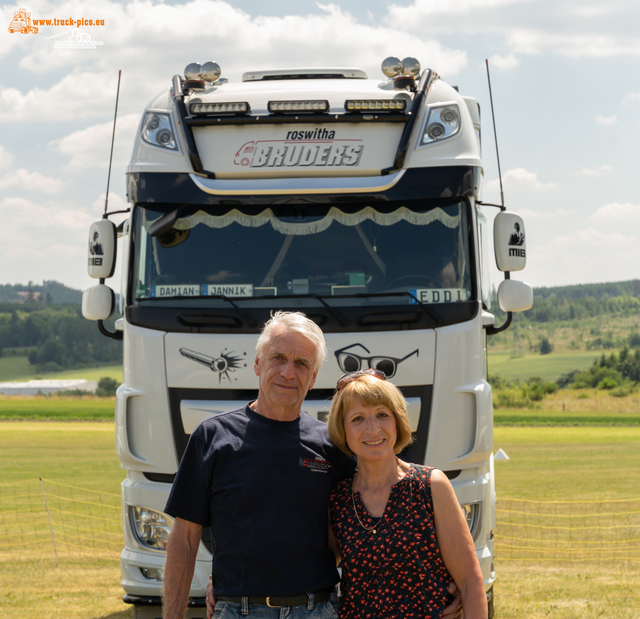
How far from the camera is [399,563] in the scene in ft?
10.4

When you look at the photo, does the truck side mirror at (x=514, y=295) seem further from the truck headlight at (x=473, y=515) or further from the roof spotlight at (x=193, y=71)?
the roof spotlight at (x=193, y=71)

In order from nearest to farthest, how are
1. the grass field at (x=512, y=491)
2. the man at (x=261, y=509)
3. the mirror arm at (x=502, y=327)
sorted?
the man at (x=261, y=509) < the mirror arm at (x=502, y=327) < the grass field at (x=512, y=491)

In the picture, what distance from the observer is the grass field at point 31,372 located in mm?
147125

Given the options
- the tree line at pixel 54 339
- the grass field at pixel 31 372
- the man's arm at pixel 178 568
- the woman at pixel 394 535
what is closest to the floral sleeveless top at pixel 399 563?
the woman at pixel 394 535

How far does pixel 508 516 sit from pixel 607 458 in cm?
2165

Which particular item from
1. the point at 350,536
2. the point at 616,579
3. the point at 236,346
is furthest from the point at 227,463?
the point at 616,579

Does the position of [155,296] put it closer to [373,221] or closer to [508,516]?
[373,221]

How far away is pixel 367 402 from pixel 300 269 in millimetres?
2588

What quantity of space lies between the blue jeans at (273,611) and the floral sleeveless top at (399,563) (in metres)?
0.10

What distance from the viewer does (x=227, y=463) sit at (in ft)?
10.9

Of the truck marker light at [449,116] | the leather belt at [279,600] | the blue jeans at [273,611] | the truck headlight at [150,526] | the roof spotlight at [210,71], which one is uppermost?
the roof spotlight at [210,71]

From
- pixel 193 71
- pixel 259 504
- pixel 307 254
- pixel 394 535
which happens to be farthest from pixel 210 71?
pixel 394 535

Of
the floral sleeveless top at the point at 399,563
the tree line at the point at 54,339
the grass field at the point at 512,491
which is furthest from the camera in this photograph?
the tree line at the point at 54,339

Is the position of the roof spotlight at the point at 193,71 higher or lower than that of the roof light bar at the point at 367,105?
higher
